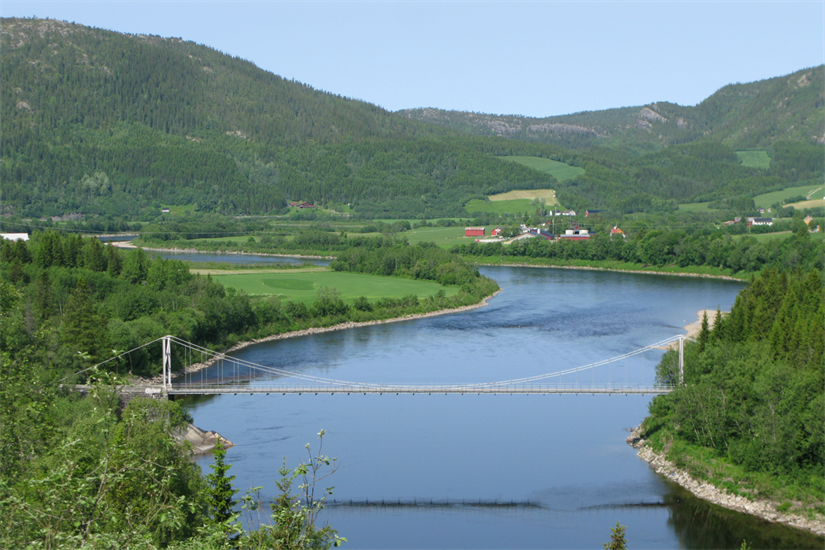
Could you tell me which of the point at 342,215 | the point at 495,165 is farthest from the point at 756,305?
the point at 495,165

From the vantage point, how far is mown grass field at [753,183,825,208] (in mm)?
138625

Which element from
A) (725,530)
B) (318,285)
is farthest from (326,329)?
(725,530)

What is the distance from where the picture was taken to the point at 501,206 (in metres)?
136

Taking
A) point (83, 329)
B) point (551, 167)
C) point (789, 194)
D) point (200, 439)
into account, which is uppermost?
point (551, 167)

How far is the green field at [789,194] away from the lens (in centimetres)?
13825

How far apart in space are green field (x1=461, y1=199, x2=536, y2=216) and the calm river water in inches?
3175

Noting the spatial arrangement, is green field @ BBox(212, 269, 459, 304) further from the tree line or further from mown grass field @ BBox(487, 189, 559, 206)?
mown grass field @ BBox(487, 189, 559, 206)

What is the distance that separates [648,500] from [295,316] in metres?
31.0

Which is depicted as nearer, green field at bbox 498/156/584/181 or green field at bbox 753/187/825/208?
green field at bbox 753/187/825/208

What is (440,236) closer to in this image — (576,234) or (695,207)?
(576,234)

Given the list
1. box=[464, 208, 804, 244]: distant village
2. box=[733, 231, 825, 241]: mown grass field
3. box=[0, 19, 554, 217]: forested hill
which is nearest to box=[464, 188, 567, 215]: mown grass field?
box=[0, 19, 554, 217]: forested hill

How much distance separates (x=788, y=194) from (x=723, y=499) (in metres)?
134

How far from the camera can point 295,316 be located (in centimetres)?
5175

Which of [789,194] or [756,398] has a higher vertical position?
[789,194]
